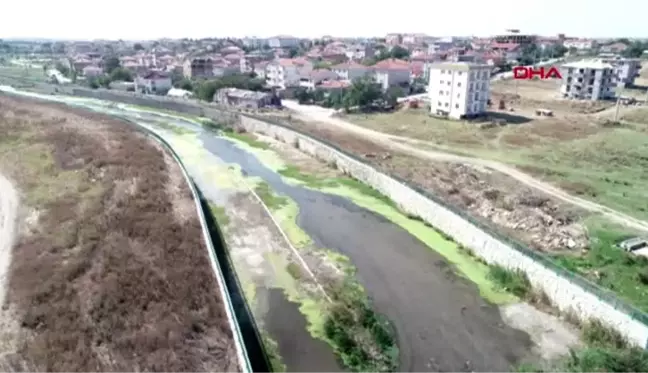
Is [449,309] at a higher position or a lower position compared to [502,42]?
lower

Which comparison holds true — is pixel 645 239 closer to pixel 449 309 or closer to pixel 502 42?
pixel 449 309

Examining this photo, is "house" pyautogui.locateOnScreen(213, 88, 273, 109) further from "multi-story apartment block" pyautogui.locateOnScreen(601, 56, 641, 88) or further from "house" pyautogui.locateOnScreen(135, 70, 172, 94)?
"multi-story apartment block" pyautogui.locateOnScreen(601, 56, 641, 88)

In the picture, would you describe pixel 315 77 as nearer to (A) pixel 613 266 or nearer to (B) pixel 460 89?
(B) pixel 460 89

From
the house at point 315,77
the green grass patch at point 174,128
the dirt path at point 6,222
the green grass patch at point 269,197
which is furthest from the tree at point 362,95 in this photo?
the dirt path at point 6,222

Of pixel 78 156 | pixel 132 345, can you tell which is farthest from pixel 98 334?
pixel 78 156

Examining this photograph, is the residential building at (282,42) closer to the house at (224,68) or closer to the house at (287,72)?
the house at (224,68)

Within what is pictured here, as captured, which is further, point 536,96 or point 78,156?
point 536,96

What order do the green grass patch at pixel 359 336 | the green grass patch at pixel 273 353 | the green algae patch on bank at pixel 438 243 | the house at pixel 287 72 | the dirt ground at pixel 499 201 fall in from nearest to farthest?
the green grass patch at pixel 273 353
the green grass patch at pixel 359 336
the green algae patch on bank at pixel 438 243
the dirt ground at pixel 499 201
the house at pixel 287 72

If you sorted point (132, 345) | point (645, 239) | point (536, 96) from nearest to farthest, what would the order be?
point (132, 345) → point (645, 239) → point (536, 96)
